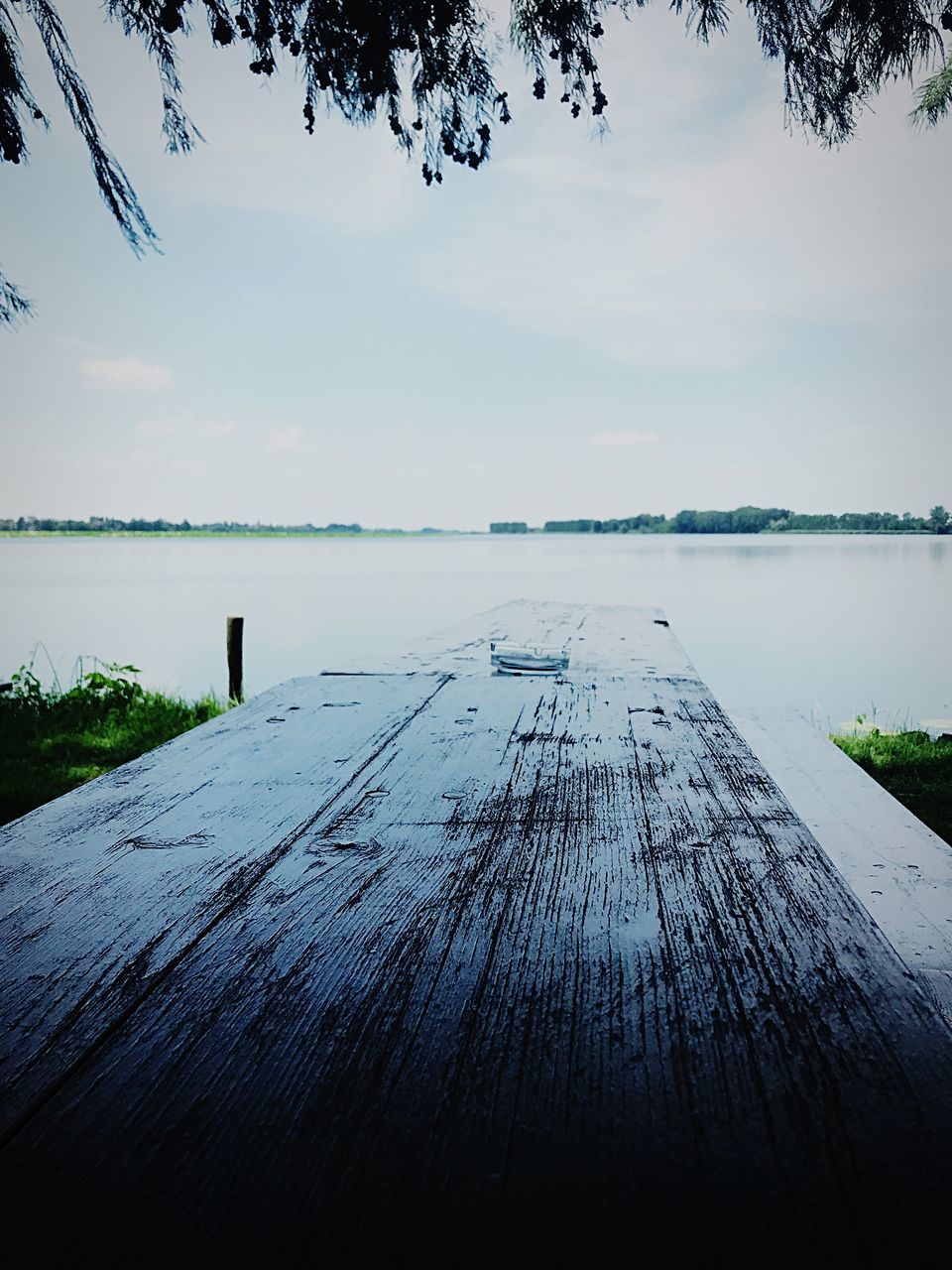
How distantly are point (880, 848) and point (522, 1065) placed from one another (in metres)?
2.08

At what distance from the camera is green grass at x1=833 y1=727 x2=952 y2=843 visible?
12.6 ft

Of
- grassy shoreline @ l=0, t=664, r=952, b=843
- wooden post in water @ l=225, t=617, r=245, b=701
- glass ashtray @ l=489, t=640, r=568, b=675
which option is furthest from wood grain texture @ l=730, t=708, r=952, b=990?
wooden post in water @ l=225, t=617, r=245, b=701

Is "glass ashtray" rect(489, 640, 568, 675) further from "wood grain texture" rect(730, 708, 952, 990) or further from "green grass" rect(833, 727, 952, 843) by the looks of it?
"green grass" rect(833, 727, 952, 843)

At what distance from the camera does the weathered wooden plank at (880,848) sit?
171cm

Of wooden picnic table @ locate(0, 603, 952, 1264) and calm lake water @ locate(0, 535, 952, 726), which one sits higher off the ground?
wooden picnic table @ locate(0, 603, 952, 1264)

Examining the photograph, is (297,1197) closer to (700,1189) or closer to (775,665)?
(700,1189)

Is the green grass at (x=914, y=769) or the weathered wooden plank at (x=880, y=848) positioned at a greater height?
the weathered wooden plank at (x=880, y=848)

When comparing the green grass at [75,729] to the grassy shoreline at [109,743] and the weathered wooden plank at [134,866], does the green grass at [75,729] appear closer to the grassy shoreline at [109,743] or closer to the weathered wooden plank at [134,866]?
the grassy shoreline at [109,743]

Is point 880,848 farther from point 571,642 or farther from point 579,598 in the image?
point 579,598

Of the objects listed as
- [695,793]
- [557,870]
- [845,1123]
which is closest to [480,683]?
[695,793]

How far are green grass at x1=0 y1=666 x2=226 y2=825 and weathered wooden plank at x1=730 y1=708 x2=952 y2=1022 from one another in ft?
10.8

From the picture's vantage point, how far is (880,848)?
7.44 feet

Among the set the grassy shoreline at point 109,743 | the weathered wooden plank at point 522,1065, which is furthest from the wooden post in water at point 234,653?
the weathered wooden plank at point 522,1065

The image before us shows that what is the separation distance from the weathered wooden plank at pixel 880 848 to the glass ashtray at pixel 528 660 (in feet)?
2.87
